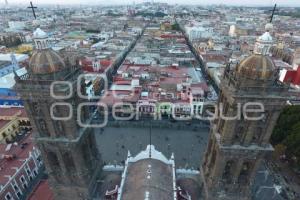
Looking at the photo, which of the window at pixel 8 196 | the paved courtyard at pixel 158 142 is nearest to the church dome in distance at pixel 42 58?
the window at pixel 8 196

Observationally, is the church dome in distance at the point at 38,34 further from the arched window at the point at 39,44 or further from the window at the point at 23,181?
the window at the point at 23,181

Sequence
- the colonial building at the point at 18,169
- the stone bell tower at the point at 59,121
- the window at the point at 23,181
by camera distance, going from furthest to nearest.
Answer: the window at the point at 23,181, the colonial building at the point at 18,169, the stone bell tower at the point at 59,121

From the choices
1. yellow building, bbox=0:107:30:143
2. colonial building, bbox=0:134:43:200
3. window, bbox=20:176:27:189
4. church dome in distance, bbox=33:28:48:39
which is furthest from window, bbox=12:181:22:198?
church dome in distance, bbox=33:28:48:39

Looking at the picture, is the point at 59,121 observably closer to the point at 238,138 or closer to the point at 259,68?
the point at 238,138

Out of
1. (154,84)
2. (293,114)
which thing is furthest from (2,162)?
(293,114)

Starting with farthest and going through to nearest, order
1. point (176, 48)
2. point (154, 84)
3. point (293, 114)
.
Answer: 1. point (176, 48)
2. point (154, 84)
3. point (293, 114)

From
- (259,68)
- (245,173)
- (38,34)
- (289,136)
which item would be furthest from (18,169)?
(289,136)

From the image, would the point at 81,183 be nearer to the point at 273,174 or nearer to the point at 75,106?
the point at 75,106
